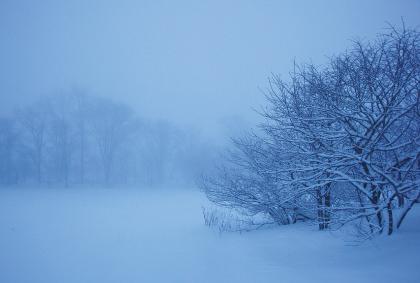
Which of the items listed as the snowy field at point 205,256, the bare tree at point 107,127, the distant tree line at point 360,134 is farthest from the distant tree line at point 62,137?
the distant tree line at point 360,134

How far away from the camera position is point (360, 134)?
13.0ft

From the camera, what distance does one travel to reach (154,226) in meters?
8.75

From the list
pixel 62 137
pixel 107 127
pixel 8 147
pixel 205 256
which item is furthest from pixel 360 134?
pixel 8 147

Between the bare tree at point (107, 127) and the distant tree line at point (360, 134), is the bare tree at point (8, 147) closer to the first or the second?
the bare tree at point (107, 127)

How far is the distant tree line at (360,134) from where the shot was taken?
12.6ft

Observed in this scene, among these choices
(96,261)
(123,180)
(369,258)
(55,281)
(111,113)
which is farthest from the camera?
(123,180)

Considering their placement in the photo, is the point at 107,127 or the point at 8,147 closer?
the point at 8,147

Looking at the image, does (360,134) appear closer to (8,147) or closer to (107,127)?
(107,127)

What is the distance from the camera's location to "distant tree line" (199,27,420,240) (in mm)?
3846

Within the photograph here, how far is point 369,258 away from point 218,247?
310cm

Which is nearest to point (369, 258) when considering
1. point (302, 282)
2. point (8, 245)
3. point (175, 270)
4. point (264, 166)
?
point (302, 282)

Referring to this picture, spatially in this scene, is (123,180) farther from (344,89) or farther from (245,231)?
(344,89)

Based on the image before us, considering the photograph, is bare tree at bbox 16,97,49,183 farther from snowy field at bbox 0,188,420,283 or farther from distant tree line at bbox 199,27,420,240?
distant tree line at bbox 199,27,420,240

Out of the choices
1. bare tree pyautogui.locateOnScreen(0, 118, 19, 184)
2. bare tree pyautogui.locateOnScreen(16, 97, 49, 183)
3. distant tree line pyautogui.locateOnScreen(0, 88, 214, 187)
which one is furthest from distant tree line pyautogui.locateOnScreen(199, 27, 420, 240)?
bare tree pyautogui.locateOnScreen(0, 118, 19, 184)
